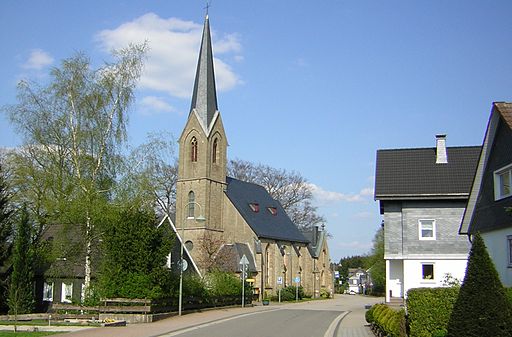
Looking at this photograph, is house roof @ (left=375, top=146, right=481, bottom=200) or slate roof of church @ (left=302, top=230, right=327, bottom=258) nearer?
house roof @ (left=375, top=146, right=481, bottom=200)

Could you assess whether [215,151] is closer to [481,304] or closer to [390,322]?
[390,322]

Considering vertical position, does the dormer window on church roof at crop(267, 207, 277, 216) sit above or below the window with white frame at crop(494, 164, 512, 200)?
above

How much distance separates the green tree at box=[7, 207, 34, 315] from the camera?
3397 centimetres

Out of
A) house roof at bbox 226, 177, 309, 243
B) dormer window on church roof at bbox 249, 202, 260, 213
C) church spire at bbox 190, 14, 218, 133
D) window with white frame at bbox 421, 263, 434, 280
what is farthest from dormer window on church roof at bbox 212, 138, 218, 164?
window with white frame at bbox 421, 263, 434, 280

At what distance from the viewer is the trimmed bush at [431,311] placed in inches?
571

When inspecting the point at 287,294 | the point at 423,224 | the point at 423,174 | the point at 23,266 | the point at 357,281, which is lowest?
the point at 357,281

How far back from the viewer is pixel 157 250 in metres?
29.0

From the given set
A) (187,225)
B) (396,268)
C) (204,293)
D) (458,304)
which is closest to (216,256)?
(187,225)

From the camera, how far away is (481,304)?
1091cm

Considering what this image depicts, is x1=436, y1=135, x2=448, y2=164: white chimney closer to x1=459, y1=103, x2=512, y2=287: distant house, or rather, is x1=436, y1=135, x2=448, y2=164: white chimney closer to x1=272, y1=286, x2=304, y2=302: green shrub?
x1=459, y1=103, x2=512, y2=287: distant house

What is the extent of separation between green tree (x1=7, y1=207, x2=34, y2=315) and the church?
23.0 m

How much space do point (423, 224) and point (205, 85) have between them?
3376 centimetres

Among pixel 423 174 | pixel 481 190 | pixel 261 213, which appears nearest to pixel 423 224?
pixel 423 174

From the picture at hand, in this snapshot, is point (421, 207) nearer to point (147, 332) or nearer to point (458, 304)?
point (147, 332)
